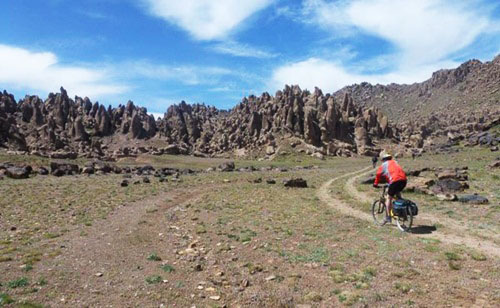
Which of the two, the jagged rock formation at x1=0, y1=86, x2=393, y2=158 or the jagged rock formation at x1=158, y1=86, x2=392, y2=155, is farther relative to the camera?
the jagged rock formation at x1=158, y1=86, x2=392, y2=155

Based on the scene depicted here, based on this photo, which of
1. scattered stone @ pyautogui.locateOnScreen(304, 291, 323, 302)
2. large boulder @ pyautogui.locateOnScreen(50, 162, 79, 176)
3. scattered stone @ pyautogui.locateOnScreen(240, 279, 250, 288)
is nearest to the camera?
scattered stone @ pyautogui.locateOnScreen(304, 291, 323, 302)

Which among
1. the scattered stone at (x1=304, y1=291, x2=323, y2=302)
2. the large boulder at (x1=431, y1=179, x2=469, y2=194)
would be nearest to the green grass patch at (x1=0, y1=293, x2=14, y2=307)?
the scattered stone at (x1=304, y1=291, x2=323, y2=302)

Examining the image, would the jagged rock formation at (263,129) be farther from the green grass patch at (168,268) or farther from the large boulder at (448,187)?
the green grass patch at (168,268)

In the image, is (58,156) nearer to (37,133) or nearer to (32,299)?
(37,133)

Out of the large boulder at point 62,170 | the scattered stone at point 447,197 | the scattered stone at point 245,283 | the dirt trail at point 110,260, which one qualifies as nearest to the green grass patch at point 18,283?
the dirt trail at point 110,260

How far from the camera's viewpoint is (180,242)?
18984 mm

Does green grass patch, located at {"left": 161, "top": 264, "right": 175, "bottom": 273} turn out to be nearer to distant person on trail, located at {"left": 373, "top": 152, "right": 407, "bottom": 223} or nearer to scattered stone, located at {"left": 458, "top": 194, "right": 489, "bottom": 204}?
distant person on trail, located at {"left": 373, "top": 152, "right": 407, "bottom": 223}

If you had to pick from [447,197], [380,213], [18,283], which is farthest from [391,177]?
[18,283]

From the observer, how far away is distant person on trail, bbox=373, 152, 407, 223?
17172 mm

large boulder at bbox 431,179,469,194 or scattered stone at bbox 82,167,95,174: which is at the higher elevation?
large boulder at bbox 431,179,469,194

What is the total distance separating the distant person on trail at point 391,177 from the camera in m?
17.2

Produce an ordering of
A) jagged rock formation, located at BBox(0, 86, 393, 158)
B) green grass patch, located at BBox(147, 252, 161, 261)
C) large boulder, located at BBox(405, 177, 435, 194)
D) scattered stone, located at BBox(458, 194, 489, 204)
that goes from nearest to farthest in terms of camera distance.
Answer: green grass patch, located at BBox(147, 252, 161, 261) → scattered stone, located at BBox(458, 194, 489, 204) → large boulder, located at BBox(405, 177, 435, 194) → jagged rock formation, located at BBox(0, 86, 393, 158)

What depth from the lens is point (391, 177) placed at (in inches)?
682

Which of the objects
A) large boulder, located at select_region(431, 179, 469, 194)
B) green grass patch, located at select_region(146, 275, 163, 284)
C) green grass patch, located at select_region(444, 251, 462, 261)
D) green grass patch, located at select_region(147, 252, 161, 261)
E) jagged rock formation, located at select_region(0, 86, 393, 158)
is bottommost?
green grass patch, located at select_region(147, 252, 161, 261)
